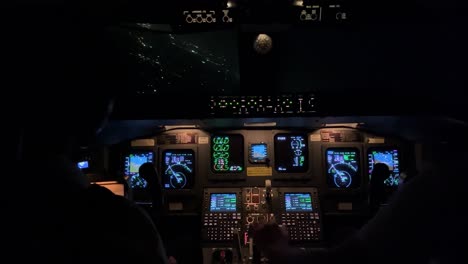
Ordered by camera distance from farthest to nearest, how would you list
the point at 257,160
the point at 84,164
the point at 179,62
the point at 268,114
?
the point at 179,62 < the point at 257,160 < the point at 84,164 < the point at 268,114

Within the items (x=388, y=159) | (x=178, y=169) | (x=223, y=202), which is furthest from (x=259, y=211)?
(x=388, y=159)

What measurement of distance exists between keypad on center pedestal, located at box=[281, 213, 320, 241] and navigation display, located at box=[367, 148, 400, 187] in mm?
782

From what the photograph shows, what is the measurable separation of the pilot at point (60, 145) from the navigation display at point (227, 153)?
10.7ft

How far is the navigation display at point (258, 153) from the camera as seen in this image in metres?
4.18

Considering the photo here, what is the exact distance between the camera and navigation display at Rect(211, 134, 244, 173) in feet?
13.8

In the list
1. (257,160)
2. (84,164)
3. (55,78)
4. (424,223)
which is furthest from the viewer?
(257,160)

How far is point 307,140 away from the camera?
13.9 ft

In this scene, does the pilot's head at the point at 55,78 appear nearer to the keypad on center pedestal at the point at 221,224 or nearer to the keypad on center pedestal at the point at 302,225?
the keypad on center pedestal at the point at 221,224

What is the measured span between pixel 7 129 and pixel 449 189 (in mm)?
1013

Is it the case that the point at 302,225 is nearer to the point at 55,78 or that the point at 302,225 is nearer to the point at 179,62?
the point at 179,62

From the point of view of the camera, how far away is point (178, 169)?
4223 millimetres

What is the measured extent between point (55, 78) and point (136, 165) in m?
3.44

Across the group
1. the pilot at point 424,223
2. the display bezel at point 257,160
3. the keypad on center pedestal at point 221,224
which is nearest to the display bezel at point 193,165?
the keypad on center pedestal at point 221,224

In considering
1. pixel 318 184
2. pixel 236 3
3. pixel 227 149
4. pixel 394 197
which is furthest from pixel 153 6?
pixel 394 197
